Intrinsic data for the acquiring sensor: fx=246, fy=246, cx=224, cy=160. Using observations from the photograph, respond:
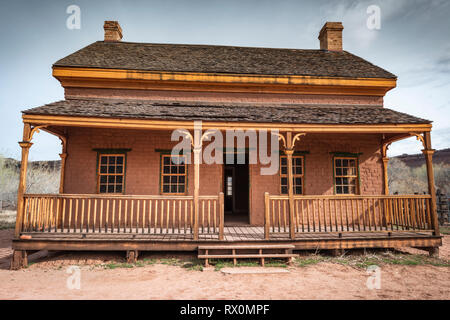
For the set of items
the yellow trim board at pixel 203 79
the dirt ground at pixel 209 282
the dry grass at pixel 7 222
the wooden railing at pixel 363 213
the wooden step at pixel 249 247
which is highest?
the yellow trim board at pixel 203 79

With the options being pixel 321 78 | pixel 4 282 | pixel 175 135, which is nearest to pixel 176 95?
pixel 175 135

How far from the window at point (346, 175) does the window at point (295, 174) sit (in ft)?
4.27

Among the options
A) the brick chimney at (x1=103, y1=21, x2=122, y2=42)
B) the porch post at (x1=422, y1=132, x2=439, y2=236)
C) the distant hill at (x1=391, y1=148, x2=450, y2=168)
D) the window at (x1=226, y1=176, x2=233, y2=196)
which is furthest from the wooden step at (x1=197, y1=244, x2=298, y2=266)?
the distant hill at (x1=391, y1=148, x2=450, y2=168)

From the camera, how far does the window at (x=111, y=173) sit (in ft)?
27.9

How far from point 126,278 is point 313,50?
1254cm

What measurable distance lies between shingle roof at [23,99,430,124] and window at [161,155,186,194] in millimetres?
1799

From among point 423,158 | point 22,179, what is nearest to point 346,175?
point 22,179

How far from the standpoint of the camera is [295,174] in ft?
29.5

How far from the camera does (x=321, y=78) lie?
966cm

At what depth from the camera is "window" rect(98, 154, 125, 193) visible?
8.49 m

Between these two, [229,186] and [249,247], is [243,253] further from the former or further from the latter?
[229,186]

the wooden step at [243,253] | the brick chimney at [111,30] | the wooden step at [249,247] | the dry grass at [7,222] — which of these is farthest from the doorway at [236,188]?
→ the dry grass at [7,222]

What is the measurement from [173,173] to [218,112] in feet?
8.82

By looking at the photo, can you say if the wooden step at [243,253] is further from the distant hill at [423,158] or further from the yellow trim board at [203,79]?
the distant hill at [423,158]
